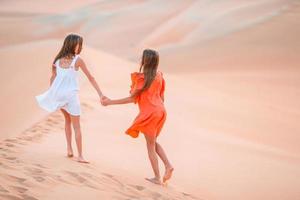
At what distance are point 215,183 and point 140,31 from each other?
40765 millimetres

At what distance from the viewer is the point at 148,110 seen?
6273 mm

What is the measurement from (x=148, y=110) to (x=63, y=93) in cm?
102

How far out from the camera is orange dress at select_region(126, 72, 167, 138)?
6.25 meters

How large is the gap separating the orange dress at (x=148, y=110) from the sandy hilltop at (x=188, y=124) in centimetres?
62

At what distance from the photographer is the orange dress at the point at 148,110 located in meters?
6.25

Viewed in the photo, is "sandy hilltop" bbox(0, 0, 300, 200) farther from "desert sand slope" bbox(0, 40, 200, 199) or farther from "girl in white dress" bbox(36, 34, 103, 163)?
"girl in white dress" bbox(36, 34, 103, 163)

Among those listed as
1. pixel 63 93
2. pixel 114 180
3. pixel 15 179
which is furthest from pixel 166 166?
pixel 15 179

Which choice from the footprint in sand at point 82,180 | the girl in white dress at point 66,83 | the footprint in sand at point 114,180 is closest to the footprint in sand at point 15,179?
the footprint in sand at point 82,180

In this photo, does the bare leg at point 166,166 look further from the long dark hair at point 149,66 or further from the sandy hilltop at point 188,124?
the long dark hair at point 149,66

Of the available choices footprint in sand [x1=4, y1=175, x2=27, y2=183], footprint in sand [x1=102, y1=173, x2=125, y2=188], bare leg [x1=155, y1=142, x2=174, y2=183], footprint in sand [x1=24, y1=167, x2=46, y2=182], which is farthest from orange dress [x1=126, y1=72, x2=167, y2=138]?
footprint in sand [x1=4, y1=175, x2=27, y2=183]

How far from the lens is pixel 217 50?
31.3 m

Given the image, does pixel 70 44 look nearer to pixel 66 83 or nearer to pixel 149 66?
pixel 66 83

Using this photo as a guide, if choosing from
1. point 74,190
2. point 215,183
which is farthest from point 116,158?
point 74,190

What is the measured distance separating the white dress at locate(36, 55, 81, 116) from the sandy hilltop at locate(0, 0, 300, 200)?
0.60 m
